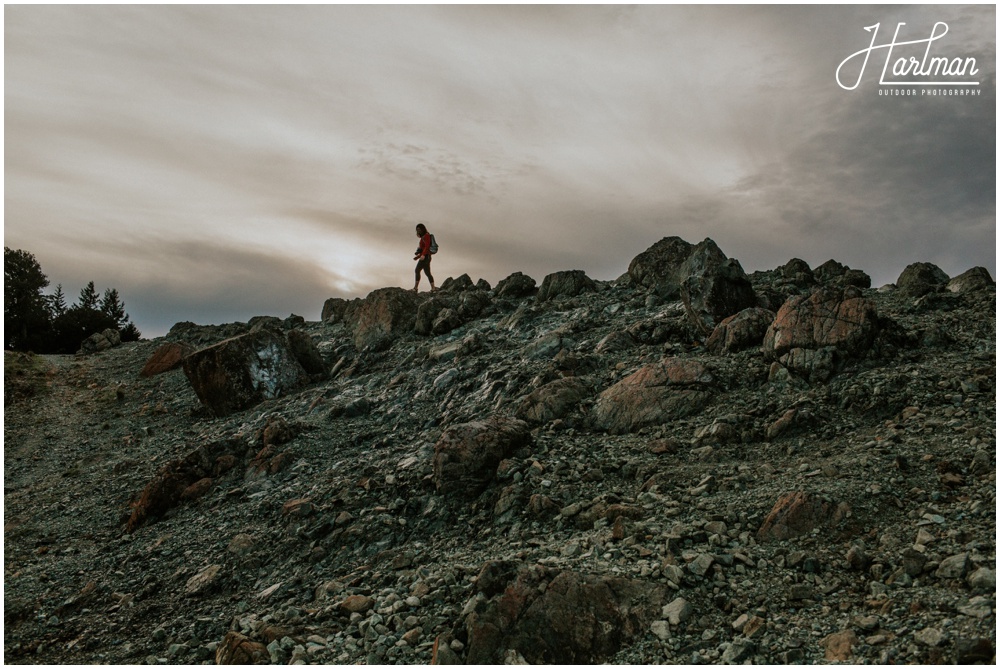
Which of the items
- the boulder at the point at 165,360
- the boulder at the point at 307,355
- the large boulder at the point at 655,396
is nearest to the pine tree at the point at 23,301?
the boulder at the point at 165,360

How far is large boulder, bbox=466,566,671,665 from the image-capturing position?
7.61 m

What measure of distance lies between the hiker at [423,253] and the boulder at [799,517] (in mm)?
22003

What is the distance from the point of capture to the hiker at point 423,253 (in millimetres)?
28406

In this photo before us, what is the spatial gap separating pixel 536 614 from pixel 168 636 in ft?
21.5

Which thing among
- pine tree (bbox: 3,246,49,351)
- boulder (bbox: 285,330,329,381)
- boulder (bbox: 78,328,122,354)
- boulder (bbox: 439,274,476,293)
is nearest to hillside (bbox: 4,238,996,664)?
boulder (bbox: 285,330,329,381)

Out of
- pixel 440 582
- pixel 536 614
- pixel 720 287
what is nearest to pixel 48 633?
pixel 440 582

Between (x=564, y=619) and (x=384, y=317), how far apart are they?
2061 cm

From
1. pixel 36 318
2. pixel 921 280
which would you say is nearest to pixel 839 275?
pixel 921 280

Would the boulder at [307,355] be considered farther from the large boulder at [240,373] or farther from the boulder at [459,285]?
the boulder at [459,285]

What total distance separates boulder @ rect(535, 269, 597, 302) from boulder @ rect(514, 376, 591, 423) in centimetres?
1061

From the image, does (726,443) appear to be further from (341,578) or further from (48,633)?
(48,633)

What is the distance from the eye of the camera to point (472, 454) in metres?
12.6

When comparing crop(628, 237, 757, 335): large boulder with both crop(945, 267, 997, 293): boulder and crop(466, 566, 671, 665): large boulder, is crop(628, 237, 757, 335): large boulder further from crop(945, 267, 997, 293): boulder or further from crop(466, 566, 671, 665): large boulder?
crop(466, 566, 671, 665): large boulder

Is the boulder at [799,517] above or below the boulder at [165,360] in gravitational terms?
above
